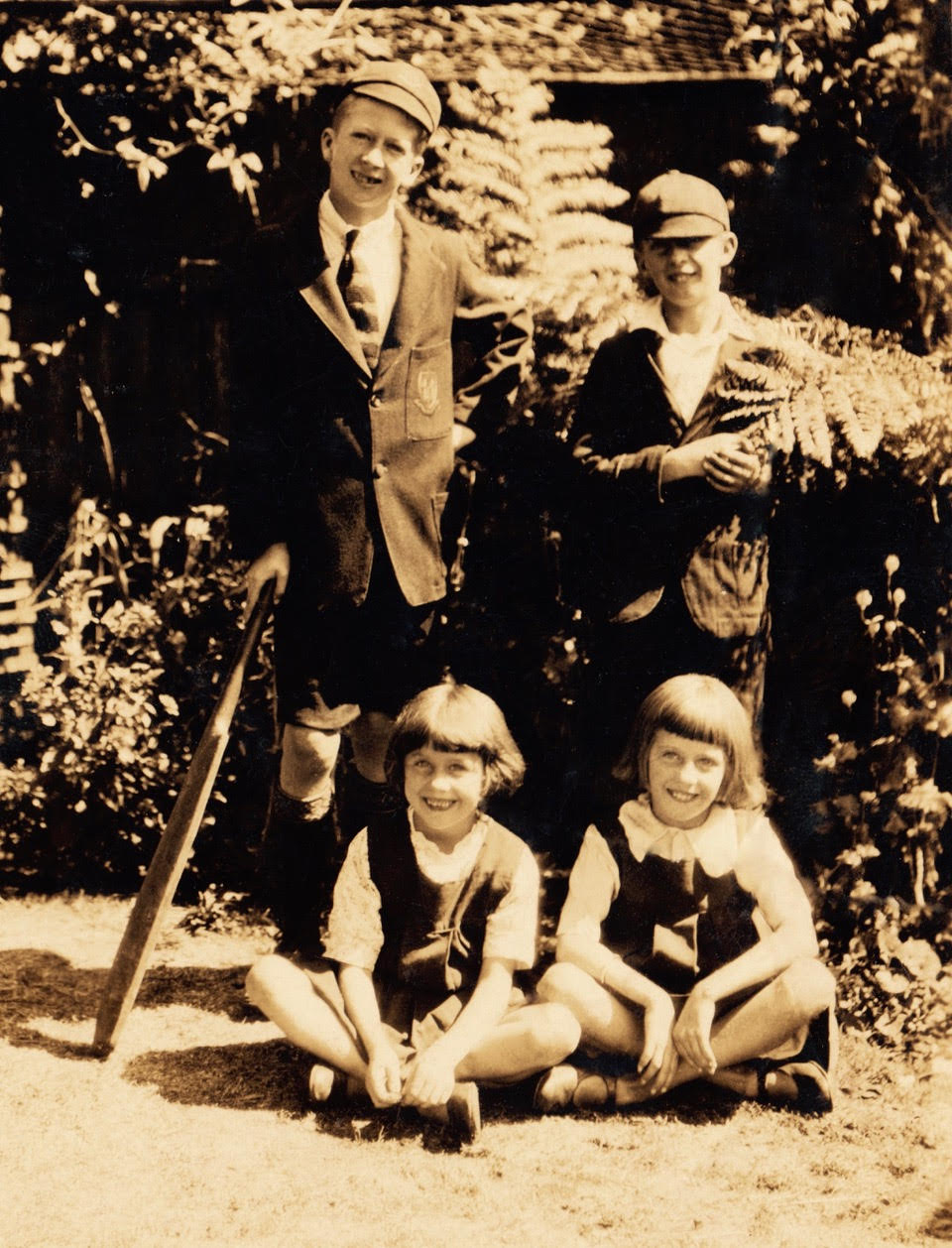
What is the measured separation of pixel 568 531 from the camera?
150 inches

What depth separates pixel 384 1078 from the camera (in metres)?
3.16

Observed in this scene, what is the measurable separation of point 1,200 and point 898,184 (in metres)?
2.46

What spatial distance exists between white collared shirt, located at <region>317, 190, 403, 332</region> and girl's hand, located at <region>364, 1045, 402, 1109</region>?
64.3 inches

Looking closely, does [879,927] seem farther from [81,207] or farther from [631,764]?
[81,207]

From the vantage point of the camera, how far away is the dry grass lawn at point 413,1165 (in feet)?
9.54

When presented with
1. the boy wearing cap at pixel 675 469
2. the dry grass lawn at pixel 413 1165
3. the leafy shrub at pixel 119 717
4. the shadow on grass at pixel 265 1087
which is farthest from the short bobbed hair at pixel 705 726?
the leafy shrub at pixel 119 717

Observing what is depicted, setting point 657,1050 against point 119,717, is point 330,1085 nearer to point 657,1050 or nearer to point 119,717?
point 657,1050

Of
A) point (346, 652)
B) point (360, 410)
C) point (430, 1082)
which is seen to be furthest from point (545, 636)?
point (430, 1082)

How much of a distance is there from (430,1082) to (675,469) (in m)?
1.46

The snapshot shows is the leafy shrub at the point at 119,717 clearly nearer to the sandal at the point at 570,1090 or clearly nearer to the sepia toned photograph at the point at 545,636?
the sepia toned photograph at the point at 545,636

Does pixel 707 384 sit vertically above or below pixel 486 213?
below

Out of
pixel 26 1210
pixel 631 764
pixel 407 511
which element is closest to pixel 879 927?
pixel 631 764

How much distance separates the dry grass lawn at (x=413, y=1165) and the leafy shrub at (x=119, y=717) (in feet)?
3.00

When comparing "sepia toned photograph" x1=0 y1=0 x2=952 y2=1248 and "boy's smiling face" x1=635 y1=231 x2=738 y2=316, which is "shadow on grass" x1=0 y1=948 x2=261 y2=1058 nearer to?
"sepia toned photograph" x1=0 y1=0 x2=952 y2=1248
